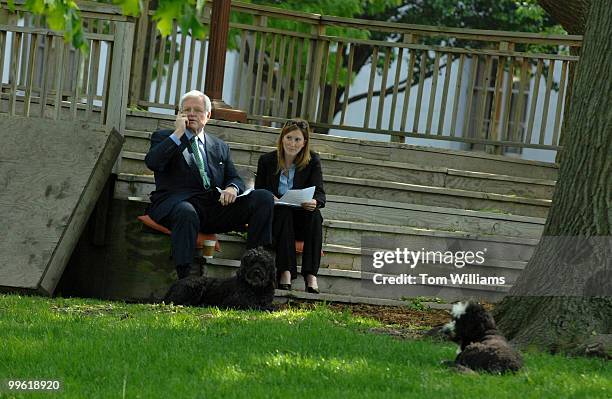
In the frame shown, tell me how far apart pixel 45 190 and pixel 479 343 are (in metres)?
5.00

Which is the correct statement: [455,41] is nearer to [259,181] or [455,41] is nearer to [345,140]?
[345,140]

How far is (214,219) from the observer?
32.3 ft

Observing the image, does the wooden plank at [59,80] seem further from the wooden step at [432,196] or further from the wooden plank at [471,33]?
the wooden plank at [471,33]

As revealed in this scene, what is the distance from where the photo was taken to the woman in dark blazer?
971cm

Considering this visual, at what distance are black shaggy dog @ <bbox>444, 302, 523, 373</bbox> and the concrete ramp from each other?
4.10 meters

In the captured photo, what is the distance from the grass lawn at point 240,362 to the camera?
5.73 m

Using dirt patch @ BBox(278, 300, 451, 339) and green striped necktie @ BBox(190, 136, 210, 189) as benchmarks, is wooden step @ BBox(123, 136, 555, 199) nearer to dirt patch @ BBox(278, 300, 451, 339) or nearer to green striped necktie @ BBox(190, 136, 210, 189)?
green striped necktie @ BBox(190, 136, 210, 189)

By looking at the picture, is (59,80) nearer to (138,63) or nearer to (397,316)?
(138,63)

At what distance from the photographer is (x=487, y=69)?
13172mm

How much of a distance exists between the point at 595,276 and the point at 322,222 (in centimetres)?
307

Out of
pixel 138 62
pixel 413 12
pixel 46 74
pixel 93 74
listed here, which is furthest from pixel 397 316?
pixel 413 12

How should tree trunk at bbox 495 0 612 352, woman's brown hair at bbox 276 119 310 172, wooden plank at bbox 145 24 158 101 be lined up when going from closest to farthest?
tree trunk at bbox 495 0 612 352
woman's brown hair at bbox 276 119 310 172
wooden plank at bbox 145 24 158 101

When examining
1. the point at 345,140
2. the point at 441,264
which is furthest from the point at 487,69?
the point at 441,264

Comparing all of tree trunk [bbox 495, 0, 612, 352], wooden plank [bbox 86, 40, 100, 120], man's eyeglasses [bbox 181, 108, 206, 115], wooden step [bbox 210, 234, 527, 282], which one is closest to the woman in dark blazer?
wooden step [bbox 210, 234, 527, 282]
